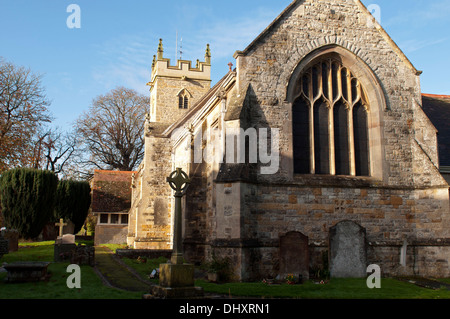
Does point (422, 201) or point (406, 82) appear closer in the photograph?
point (422, 201)

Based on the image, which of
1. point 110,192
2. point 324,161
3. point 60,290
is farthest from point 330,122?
point 110,192

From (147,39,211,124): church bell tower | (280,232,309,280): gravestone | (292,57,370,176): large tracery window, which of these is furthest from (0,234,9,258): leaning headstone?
(147,39,211,124): church bell tower

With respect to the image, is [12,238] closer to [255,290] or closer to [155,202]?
[155,202]

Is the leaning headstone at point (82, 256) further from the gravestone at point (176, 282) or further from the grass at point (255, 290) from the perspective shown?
the gravestone at point (176, 282)

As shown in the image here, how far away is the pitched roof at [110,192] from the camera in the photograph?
96.7 ft

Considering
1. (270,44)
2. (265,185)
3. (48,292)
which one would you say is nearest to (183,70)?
(270,44)

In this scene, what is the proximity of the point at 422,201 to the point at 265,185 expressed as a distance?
211 inches

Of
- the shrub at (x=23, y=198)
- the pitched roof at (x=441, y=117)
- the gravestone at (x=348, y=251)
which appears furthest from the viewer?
the shrub at (x=23, y=198)

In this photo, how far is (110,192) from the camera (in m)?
30.4

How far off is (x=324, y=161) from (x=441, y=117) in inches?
341

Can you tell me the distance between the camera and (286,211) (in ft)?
39.3

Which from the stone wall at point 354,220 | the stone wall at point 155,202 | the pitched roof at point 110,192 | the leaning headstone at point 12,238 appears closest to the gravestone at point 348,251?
the stone wall at point 354,220

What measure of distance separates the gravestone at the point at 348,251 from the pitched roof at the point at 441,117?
6151 mm
